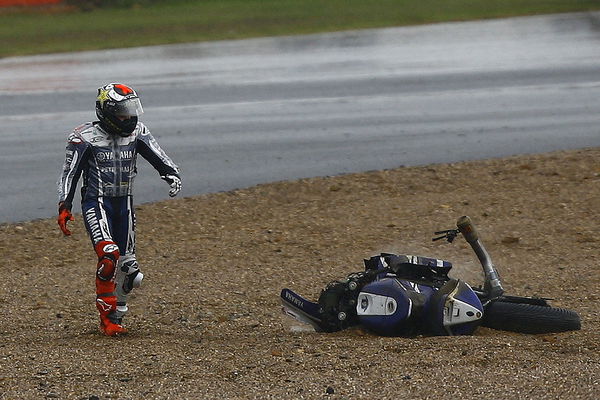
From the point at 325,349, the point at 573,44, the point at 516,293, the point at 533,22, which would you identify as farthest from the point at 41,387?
the point at 533,22

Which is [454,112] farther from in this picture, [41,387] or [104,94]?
[41,387]

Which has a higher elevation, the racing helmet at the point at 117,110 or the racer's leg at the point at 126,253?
the racing helmet at the point at 117,110

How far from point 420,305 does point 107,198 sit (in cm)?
252

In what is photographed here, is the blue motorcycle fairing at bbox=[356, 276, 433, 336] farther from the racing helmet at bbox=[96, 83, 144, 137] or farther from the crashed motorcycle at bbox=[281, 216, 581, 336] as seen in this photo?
the racing helmet at bbox=[96, 83, 144, 137]

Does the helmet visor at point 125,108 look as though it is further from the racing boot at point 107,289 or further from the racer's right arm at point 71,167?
the racing boot at point 107,289

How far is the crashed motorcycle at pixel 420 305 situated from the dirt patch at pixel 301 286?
14cm

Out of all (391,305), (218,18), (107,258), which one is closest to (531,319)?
(391,305)

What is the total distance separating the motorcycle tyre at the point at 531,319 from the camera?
790 cm

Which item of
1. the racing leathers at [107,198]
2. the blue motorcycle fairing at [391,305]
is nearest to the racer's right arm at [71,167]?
the racing leathers at [107,198]

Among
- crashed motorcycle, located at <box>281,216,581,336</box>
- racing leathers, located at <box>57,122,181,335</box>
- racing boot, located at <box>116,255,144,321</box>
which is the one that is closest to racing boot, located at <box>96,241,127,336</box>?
racing leathers, located at <box>57,122,181,335</box>

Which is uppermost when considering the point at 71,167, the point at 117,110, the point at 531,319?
the point at 117,110

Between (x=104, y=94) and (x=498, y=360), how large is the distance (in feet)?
11.6

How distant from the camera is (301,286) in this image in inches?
391

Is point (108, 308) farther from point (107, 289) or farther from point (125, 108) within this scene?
point (125, 108)
